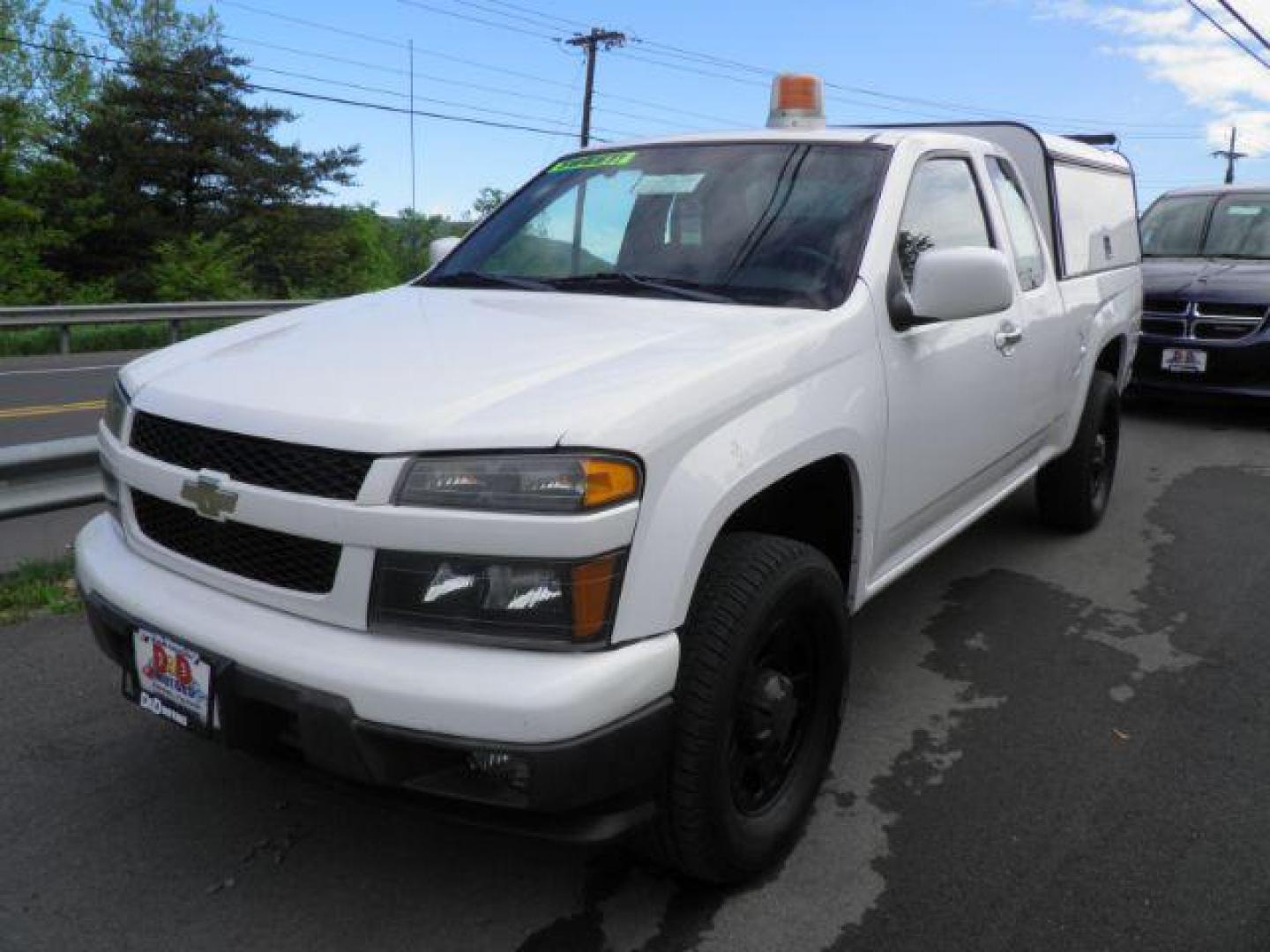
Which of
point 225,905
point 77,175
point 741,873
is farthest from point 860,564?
point 77,175

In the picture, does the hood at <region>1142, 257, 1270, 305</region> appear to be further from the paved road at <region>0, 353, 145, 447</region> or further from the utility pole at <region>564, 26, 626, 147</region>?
the utility pole at <region>564, 26, 626, 147</region>

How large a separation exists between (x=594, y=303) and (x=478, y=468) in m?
1.05

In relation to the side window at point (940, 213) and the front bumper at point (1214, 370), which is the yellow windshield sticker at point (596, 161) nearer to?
the side window at point (940, 213)

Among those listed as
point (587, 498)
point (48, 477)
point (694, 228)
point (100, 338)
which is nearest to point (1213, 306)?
point (694, 228)

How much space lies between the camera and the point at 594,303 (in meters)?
2.81

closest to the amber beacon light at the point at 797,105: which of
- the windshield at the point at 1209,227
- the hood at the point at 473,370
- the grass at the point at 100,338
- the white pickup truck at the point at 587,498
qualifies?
the white pickup truck at the point at 587,498

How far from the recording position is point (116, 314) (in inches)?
618

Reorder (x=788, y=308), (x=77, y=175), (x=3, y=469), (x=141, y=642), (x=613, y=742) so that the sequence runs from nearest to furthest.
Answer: (x=613, y=742) < (x=141, y=642) < (x=788, y=308) < (x=3, y=469) < (x=77, y=175)

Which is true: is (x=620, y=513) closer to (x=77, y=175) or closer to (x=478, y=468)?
(x=478, y=468)

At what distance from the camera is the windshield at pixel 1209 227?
8.62m

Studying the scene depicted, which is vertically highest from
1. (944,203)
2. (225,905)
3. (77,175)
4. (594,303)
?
(77,175)

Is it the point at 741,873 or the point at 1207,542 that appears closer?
the point at 741,873

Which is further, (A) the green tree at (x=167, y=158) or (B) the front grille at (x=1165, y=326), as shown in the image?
(A) the green tree at (x=167, y=158)

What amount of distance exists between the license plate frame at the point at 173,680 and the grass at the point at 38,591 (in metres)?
1.69
